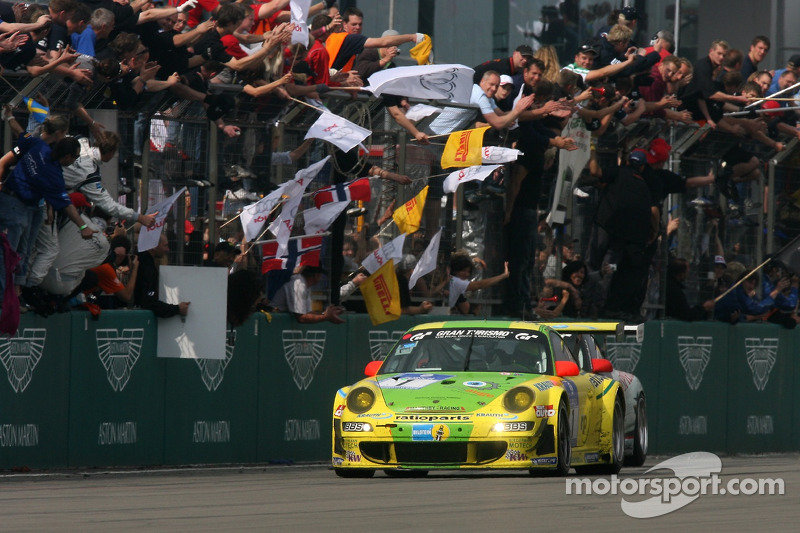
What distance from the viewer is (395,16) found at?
24.5m

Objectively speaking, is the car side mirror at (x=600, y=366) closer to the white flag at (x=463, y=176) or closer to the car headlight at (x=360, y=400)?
the car headlight at (x=360, y=400)

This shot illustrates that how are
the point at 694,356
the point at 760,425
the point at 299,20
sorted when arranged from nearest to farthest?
the point at 299,20
the point at 694,356
the point at 760,425

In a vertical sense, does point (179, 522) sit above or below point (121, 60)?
below

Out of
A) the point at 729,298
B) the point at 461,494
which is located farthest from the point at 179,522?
the point at 729,298

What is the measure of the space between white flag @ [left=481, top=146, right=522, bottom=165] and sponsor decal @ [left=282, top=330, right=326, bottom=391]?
8.29 ft

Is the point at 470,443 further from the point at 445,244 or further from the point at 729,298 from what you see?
the point at 729,298

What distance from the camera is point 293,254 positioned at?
610 inches

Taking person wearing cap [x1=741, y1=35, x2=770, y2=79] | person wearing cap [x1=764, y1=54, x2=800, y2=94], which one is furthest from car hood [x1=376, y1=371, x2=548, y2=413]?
person wearing cap [x1=764, y1=54, x2=800, y2=94]

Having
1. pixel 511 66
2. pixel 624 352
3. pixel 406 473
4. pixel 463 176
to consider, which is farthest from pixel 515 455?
pixel 624 352

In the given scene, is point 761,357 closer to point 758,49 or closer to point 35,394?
point 758,49

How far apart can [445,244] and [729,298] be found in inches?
211

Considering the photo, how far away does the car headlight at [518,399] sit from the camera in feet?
39.8

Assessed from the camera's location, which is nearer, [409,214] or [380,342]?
[409,214]

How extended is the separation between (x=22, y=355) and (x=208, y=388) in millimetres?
2324
